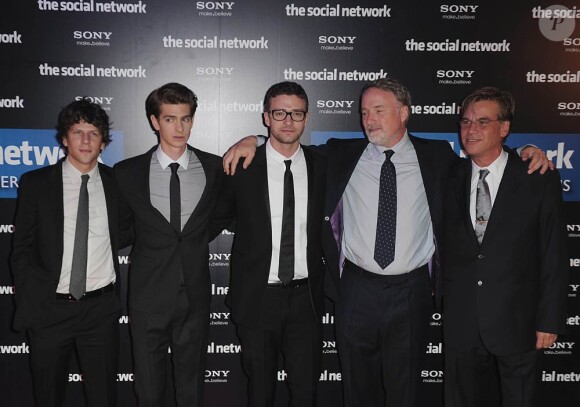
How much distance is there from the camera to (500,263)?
2.50m

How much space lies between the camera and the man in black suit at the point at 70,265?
2.58m

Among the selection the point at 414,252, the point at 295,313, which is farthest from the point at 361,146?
the point at 295,313

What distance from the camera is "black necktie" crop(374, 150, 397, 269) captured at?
2.66 metres

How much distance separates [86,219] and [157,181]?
17.1 inches

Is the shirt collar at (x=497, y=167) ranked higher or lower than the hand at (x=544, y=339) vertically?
higher

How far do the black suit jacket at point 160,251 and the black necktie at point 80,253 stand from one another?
0.23m

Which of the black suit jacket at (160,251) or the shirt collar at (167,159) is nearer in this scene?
the black suit jacket at (160,251)

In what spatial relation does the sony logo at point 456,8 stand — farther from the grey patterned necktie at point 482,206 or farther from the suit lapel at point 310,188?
the suit lapel at point 310,188

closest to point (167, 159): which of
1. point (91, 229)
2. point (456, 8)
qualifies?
point (91, 229)

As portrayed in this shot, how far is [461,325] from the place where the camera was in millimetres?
2615

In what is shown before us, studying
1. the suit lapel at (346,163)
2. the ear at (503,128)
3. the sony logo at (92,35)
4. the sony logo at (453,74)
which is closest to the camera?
the ear at (503,128)

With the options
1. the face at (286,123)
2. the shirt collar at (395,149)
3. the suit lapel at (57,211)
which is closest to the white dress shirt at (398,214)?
the shirt collar at (395,149)

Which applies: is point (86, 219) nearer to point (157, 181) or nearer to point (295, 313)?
point (157, 181)

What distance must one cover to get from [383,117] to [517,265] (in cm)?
108
